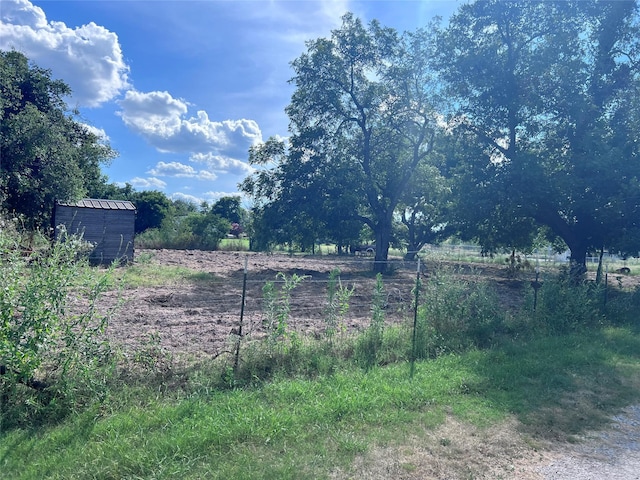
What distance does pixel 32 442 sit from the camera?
327 centimetres

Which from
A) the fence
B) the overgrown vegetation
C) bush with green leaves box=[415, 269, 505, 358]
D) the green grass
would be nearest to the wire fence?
the fence

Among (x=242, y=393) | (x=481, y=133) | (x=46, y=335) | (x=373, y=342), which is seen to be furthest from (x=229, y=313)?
(x=481, y=133)

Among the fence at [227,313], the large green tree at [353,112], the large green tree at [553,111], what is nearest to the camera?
the fence at [227,313]

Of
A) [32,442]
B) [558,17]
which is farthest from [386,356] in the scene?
[558,17]

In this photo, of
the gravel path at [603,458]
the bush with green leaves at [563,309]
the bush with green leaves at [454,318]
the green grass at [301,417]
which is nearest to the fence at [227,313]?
the bush with green leaves at [454,318]

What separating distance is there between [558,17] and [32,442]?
17.1 meters

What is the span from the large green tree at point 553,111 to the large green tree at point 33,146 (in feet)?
47.1

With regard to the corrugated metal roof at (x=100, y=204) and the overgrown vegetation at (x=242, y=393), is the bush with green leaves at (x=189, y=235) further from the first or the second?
the overgrown vegetation at (x=242, y=393)

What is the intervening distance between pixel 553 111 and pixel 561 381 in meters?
11.7

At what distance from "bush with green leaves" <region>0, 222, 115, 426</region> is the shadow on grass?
418cm

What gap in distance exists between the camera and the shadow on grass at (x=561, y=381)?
411cm

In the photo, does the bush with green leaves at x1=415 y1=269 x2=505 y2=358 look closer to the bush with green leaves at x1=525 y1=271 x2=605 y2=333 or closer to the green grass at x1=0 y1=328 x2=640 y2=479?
the green grass at x1=0 y1=328 x2=640 y2=479

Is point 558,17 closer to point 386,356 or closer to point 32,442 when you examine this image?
point 386,356

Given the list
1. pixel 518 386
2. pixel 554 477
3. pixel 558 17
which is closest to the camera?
pixel 554 477
